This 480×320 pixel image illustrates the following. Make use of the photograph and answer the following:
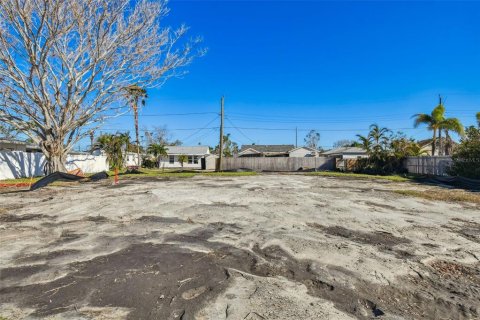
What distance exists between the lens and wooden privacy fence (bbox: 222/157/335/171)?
1351 inches

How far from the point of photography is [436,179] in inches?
700

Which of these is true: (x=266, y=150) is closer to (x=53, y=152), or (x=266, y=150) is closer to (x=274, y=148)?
(x=274, y=148)

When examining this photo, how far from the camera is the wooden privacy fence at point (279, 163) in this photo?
34312 millimetres

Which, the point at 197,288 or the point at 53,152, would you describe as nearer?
the point at 197,288

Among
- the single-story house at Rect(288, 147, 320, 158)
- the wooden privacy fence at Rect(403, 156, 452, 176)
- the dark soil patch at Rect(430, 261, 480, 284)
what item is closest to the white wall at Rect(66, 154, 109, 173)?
the single-story house at Rect(288, 147, 320, 158)

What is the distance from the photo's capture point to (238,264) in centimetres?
421

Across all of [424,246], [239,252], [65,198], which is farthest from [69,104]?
[424,246]

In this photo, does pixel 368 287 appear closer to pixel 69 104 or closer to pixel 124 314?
pixel 124 314

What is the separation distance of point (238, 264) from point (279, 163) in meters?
31.3

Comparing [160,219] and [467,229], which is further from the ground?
[160,219]

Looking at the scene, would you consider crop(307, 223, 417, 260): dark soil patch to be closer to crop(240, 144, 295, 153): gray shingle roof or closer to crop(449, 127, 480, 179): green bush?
crop(449, 127, 480, 179): green bush

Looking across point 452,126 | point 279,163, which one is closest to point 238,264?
point 452,126

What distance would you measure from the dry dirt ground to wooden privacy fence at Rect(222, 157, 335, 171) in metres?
26.6

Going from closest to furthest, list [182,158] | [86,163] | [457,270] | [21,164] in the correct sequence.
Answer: [457,270] < [21,164] < [86,163] < [182,158]
